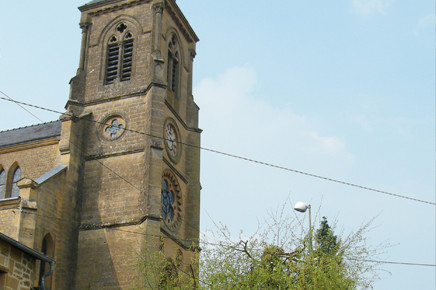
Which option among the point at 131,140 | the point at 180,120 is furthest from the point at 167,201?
the point at 180,120

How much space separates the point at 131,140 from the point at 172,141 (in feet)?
9.07

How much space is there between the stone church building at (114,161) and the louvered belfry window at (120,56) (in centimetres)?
6

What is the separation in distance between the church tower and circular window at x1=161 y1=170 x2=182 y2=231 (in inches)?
2.0

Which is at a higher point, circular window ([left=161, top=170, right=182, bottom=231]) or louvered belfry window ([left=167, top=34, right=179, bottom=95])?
louvered belfry window ([left=167, top=34, right=179, bottom=95])

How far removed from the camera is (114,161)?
3148cm

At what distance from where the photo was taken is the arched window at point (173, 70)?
116 ft

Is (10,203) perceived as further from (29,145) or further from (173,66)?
(173,66)

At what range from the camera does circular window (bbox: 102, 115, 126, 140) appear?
1270 inches

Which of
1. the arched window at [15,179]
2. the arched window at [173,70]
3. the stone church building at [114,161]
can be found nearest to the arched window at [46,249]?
the stone church building at [114,161]

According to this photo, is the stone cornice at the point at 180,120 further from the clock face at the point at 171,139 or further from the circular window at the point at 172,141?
the clock face at the point at 171,139

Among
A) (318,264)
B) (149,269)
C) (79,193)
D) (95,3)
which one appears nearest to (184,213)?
(79,193)

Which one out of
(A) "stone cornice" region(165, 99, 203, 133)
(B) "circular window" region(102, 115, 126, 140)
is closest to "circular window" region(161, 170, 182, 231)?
(B) "circular window" region(102, 115, 126, 140)

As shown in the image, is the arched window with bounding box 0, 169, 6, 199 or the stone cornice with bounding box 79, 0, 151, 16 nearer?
the arched window with bounding box 0, 169, 6, 199

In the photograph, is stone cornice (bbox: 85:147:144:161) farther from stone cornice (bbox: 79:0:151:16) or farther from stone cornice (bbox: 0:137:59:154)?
stone cornice (bbox: 79:0:151:16)
